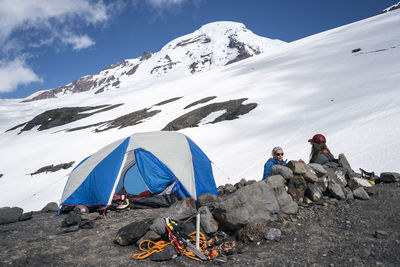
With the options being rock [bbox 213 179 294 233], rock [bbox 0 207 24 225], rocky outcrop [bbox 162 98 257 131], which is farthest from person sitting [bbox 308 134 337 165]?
rocky outcrop [bbox 162 98 257 131]

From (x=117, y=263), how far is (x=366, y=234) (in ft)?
14.4

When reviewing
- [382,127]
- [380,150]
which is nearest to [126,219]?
[380,150]

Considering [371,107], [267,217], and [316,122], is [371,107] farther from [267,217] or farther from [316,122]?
[267,217]

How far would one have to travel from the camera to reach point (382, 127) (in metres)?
10.1

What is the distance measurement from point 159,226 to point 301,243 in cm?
268

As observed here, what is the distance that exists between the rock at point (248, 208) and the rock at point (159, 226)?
111 cm

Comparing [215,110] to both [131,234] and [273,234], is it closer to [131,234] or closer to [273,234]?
[131,234]

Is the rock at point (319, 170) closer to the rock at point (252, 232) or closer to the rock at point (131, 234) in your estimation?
the rock at point (252, 232)

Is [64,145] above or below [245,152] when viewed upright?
above

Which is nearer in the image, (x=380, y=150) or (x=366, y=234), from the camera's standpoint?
(x=366, y=234)

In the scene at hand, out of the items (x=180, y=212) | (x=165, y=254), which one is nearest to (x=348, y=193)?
(x=180, y=212)

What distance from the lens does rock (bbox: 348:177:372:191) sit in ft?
19.2

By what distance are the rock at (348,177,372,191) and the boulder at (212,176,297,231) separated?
5.99 feet

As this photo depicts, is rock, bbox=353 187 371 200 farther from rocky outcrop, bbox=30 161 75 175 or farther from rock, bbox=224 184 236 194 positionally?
rocky outcrop, bbox=30 161 75 175
